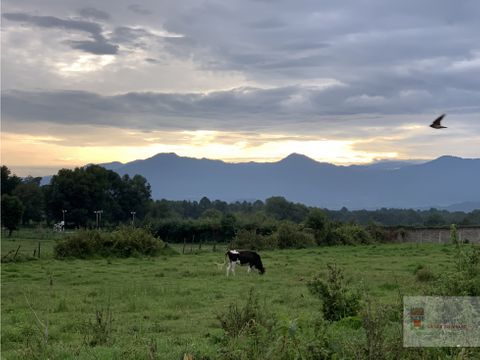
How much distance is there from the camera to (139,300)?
605 inches

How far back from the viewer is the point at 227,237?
2239 inches

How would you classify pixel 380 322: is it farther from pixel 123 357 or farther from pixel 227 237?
pixel 227 237

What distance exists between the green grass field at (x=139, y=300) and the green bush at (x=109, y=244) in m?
3.58

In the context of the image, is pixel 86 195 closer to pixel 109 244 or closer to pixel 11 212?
pixel 11 212

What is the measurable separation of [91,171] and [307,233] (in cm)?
4942

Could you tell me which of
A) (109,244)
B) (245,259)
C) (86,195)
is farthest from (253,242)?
(86,195)

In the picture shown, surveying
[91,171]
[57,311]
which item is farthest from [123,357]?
[91,171]

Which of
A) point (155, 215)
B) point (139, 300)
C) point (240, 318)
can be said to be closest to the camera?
point (240, 318)

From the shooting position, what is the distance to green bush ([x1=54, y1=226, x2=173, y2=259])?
1294 inches

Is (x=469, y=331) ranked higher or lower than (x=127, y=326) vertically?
higher

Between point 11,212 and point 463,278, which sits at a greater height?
point 463,278

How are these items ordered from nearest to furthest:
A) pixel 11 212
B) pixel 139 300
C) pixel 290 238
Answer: pixel 139 300 → pixel 290 238 → pixel 11 212

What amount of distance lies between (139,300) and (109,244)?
1975 cm

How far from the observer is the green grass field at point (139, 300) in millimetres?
8603
